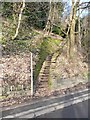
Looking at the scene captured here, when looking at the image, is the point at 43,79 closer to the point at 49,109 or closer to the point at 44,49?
the point at 44,49

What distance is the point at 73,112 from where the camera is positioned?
32.0ft

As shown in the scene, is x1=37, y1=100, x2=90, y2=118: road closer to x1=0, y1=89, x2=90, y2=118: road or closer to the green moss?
x1=0, y1=89, x2=90, y2=118: road

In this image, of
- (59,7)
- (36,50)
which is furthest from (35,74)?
(59,7)

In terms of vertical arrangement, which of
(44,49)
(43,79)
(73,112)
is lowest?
(73,112)

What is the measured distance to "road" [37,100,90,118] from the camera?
9.12m

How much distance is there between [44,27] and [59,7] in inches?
80.8

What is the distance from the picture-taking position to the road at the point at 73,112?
9.12m

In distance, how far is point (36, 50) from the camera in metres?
19.2

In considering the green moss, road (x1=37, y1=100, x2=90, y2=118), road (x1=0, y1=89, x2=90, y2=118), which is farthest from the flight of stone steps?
road (x1=37, y1=100, x2=90, y2=118)

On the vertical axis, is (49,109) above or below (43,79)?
below

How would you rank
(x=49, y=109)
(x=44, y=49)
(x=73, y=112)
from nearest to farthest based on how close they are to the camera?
(x=73, y=112) → (x=49, y=109) → (x=44, y=49)

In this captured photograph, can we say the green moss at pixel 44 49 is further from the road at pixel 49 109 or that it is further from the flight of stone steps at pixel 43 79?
the road at pixel 49 109

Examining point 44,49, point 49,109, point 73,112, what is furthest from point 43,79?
point 73,112

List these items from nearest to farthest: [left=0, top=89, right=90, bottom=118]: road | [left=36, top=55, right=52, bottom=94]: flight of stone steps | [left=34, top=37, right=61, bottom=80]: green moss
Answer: [left=0, top=89, right=90, bottom=118]: road → [left=36, top=55, right=52, bottom=94]: flight of stone steps → [left=34, top=37, right=61, bottom=80]: green moss
